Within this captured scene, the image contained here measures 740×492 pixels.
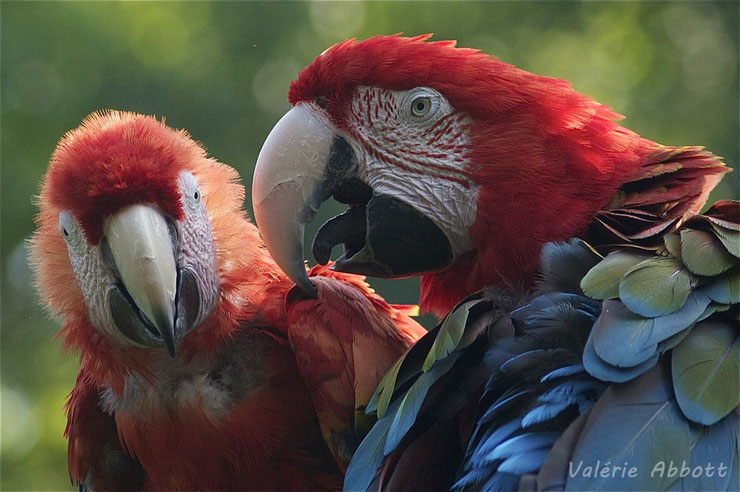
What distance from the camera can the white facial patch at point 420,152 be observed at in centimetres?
156

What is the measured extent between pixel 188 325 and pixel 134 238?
0.21 meters

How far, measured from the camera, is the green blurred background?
4.84m

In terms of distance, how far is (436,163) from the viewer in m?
1.57

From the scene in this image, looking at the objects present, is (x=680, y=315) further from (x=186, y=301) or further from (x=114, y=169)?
(x=114, y=169)

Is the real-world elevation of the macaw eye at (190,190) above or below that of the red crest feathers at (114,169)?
below

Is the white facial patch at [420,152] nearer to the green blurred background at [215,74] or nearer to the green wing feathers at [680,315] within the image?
the green wing feathers at [680,315]

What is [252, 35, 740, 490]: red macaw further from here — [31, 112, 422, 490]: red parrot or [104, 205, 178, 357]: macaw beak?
[104, 205, 178, 357]: macaw beak

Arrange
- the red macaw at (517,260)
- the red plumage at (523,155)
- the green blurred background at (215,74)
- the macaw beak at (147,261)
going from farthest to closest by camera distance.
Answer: the green blurred background at (215,74) → the red plumage at (523,155) → the macaw beak at (147,261) → the red macaw at (517,260)

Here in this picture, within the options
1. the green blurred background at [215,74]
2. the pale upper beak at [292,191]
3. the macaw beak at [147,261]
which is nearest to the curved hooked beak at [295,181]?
the pale upper beak at [292,191]

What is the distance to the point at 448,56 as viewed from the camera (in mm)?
1547

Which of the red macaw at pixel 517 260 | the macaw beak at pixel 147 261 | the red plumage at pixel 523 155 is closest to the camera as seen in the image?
the red macaw at pixel 517 260

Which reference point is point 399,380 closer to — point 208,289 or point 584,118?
point 208,289

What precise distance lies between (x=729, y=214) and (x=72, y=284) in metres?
1.14

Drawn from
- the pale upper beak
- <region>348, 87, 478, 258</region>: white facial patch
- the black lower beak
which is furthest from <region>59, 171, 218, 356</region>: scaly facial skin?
<region>348, 87, 478, 258</region>: white facial patch
